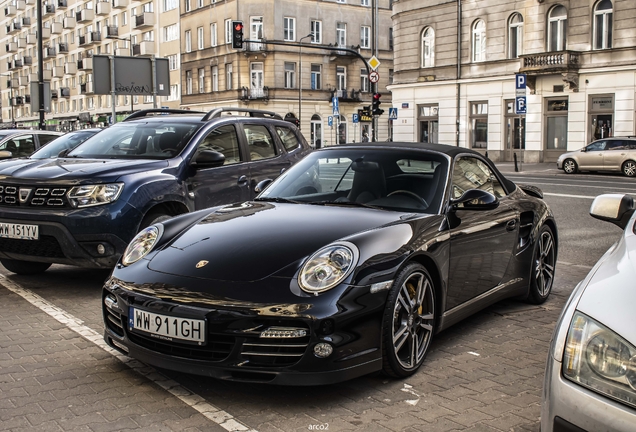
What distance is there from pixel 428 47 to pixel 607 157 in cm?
1703

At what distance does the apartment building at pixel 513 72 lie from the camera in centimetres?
3344

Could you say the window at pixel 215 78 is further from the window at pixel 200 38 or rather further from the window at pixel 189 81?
the window at pixel 189 81

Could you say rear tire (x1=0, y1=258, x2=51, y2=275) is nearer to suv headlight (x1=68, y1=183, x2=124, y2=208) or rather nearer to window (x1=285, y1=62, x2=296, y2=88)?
suv headlight (x1=68, y1=183, x2=124, y2=208)

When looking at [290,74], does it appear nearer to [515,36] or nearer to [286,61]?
[286,61]

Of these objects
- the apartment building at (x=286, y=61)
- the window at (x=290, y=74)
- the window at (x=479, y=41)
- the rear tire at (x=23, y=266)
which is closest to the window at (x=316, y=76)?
the apartment building at (x=286, y=61)

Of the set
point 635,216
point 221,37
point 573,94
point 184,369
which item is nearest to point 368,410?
point 184,369

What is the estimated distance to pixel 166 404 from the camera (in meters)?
3.84

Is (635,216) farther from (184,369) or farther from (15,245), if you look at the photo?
(15,245)

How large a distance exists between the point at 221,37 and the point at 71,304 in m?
57.9

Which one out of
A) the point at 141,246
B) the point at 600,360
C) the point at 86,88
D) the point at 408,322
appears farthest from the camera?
the point at 86,88

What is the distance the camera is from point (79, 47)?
267 feet

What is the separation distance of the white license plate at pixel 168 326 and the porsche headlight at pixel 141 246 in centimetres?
55

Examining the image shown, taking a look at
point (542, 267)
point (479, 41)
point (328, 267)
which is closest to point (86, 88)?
point (479, 41)

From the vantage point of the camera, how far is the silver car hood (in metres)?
2.45
